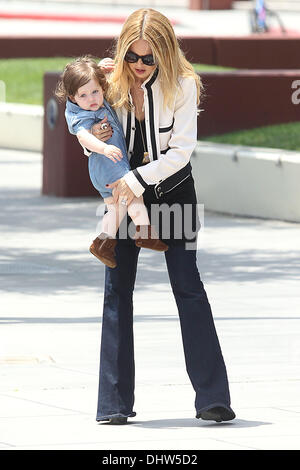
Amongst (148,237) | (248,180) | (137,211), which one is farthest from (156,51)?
(248,180)

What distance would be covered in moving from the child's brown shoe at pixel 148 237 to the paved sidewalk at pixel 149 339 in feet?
2.70

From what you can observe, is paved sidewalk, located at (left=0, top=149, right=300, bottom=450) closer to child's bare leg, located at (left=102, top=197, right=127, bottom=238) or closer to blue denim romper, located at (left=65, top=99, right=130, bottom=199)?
child's bare leg, located at (left=102, top=197, right=127, bottom=238)

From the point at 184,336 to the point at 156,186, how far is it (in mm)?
708

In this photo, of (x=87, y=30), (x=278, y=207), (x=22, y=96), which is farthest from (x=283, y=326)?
(x=87, y=30)

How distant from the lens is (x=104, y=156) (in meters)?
6.67

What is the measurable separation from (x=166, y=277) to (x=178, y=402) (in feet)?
14.5

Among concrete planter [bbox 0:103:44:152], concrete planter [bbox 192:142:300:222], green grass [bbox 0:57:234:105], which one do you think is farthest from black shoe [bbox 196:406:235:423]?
green grass [bbox 0:57:234:105]

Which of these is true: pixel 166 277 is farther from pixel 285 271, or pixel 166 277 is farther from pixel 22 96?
pixel 22 96

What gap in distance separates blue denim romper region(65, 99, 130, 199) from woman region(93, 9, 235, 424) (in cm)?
4

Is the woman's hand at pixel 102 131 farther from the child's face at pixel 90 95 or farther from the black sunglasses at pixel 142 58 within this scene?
the black sunglasses at pixel 142 58

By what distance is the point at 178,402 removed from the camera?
7375 mm

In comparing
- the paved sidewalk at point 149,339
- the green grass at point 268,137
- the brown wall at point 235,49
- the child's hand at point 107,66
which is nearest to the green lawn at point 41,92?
the green grass at point 268,137

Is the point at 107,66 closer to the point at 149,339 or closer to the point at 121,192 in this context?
the point at 121,192

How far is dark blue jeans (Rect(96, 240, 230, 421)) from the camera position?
6762 millimetres
